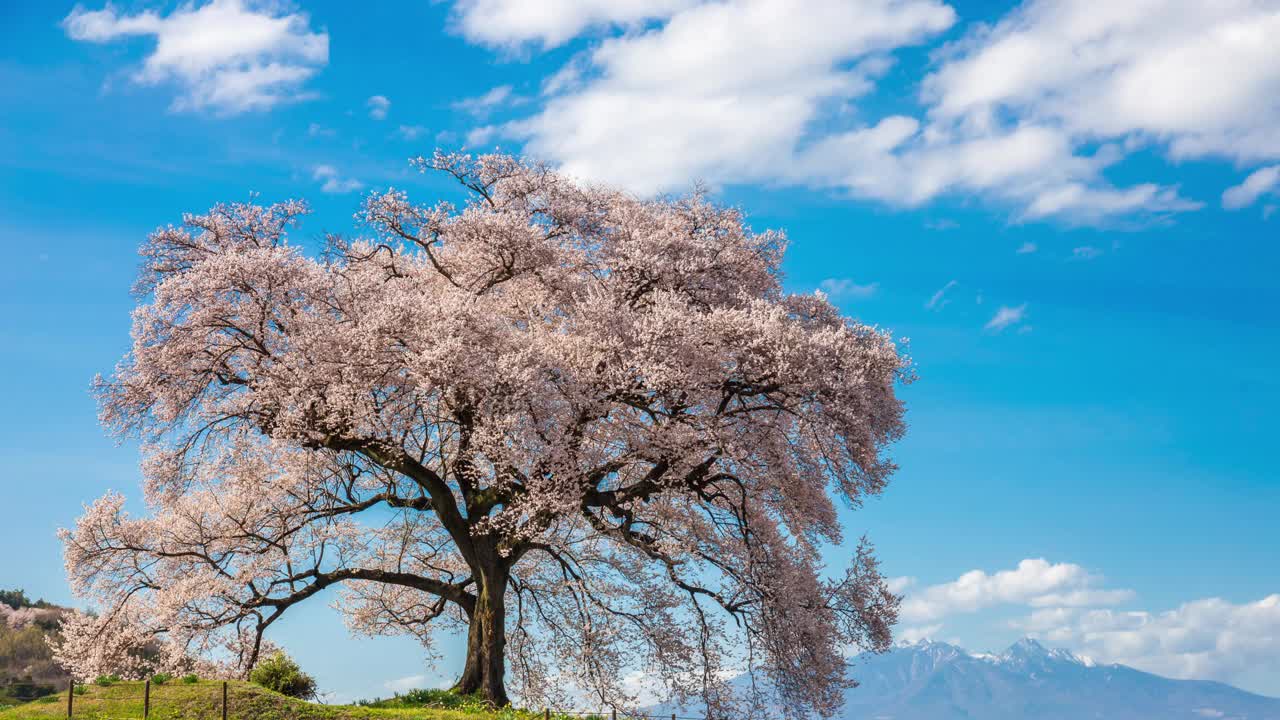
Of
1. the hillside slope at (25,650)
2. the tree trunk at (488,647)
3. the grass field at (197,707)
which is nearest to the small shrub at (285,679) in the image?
the grass field at (197,707)

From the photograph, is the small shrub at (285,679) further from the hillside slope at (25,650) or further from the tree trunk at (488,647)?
the hillside slope at (25,650)

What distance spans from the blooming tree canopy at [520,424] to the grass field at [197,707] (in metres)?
4.03

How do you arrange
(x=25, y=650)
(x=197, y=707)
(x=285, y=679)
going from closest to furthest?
1. (x=197, y=707)
2. (x=285, y=679)
3. (x=25, y=650)

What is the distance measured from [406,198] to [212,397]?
8.10m

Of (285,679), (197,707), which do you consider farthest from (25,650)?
(197,707)

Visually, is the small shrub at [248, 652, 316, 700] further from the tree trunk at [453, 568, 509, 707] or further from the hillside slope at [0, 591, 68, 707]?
the hillside slope at [0, 591, 68, 707]

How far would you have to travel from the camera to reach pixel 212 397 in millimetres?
29875

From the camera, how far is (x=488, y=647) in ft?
97.8

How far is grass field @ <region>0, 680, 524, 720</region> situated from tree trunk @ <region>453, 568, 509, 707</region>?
8.44 feet

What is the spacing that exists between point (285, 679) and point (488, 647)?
5.54 meters

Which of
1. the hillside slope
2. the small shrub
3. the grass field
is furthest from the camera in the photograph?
the hillside slope

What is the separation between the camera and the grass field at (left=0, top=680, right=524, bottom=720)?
24703mm

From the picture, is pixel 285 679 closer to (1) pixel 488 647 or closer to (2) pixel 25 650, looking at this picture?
(1) pixel 488 647

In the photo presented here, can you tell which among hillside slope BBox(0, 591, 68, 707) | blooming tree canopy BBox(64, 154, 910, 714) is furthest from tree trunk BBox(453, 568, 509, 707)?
hillside slope BBox(0, 591, 68, 707)
